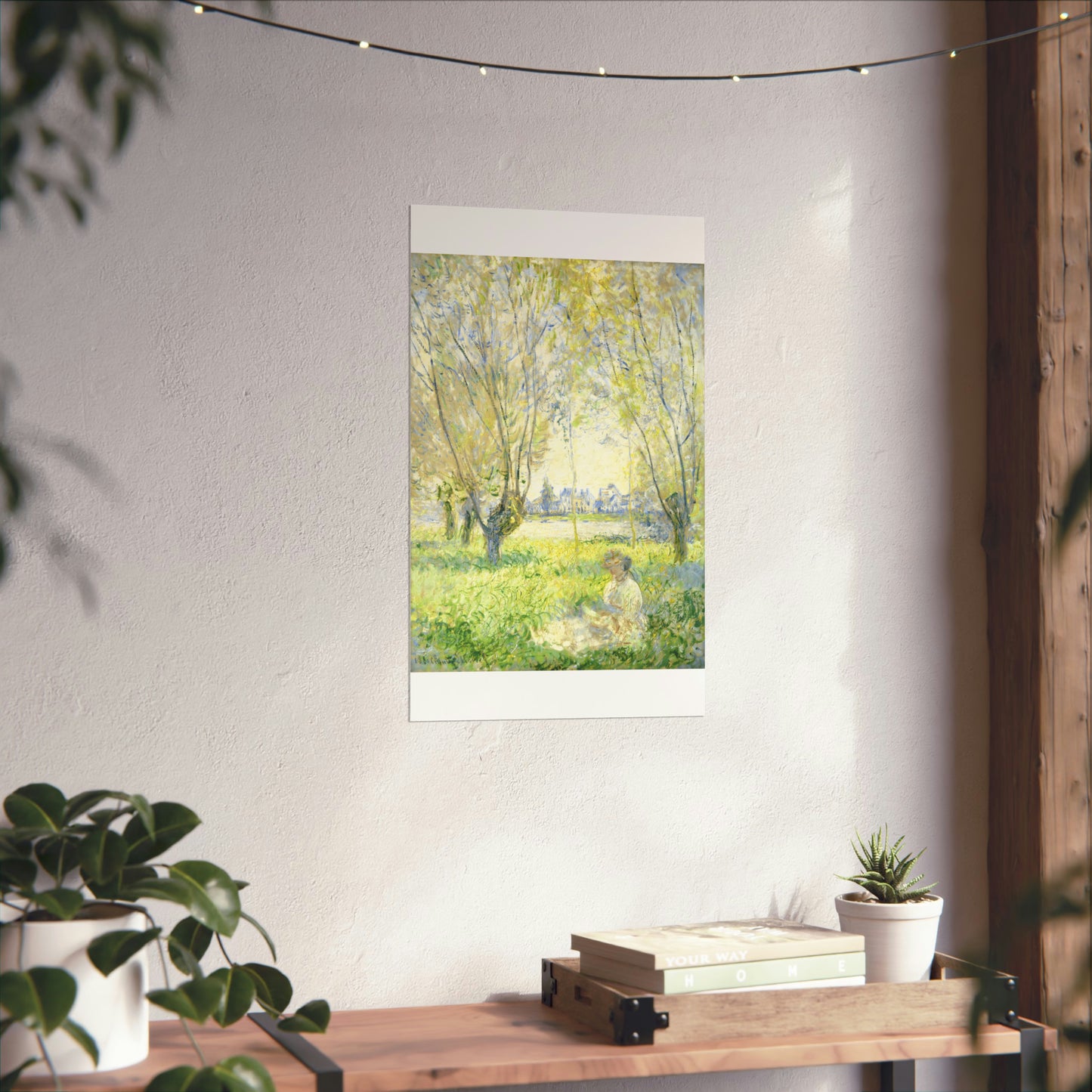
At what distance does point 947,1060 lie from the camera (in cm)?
207

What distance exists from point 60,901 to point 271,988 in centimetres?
33

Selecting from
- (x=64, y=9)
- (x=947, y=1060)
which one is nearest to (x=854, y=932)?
(x=947, y=1060)

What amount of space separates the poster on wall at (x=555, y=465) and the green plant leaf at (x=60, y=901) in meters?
0.64

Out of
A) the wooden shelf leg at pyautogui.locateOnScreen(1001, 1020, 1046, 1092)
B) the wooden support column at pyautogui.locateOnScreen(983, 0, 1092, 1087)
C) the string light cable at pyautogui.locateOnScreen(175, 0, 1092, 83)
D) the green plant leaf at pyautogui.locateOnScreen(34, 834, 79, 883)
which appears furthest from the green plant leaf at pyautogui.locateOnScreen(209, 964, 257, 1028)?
the string light cable at pyautogui.locateOnScreen(175, 0, 1092, 83)

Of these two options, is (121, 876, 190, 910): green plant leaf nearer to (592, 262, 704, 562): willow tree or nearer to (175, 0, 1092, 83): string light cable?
(592, 262, 704, 562): willow tree

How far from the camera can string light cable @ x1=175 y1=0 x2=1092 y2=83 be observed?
1.89 meters

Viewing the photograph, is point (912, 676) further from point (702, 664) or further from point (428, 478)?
point (428, 478)

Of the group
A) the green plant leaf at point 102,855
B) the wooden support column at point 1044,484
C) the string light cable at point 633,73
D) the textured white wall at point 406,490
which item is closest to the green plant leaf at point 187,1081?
the green plant leaf at point 102,855

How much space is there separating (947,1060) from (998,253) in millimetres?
1377

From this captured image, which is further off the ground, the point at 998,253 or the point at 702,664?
the point at 998,253

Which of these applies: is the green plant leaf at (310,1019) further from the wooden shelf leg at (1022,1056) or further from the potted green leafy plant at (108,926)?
the wooden shelf leg at (1022,1056)

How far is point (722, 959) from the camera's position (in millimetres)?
1688

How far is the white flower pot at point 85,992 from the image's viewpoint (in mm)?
1448

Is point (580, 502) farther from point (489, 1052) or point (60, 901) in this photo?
point (60, 901)
